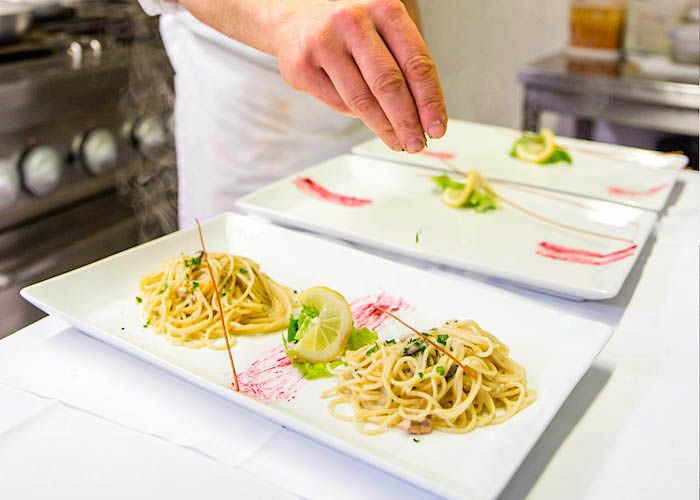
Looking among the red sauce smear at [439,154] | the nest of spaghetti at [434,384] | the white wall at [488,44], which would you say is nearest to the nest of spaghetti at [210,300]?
the nest of spaghetti at [434,384]

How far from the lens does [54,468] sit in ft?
3.21

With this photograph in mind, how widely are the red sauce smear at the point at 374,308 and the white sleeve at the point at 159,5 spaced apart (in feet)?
3.32

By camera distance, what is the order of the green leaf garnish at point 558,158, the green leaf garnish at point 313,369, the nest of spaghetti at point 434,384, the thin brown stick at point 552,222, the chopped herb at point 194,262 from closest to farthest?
the nest of spaghetti at point 434,384 < the green leaf garnish at point 313,369 < the chopped herb at point 194,262 < the thin brown stick at point 552,222 < the green leaf garnish at point 558,158

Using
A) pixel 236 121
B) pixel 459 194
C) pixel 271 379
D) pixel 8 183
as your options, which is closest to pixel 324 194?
pixel 459 194

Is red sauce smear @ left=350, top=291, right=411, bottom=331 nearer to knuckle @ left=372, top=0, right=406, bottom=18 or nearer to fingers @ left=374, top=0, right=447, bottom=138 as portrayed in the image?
fingers @ left=374, top=0, right=447, bottom=138

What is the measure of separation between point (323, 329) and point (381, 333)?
15 cm

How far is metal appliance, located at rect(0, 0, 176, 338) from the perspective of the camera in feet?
7.60

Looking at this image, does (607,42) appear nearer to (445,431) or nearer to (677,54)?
(677,54)

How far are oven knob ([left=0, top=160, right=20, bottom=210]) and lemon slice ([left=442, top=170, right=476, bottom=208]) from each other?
1345 mm

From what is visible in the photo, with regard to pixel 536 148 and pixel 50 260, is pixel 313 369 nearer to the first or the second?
pixel 536 148

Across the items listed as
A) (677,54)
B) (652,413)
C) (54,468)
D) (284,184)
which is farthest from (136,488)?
(677,54)

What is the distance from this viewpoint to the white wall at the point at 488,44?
3.97 m

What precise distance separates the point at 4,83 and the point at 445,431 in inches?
71.8

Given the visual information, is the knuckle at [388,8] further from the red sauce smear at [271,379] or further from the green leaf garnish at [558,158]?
the green leaf garnish at [558,158]
